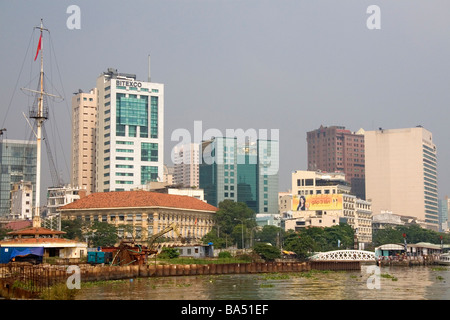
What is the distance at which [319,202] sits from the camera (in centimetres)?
19712

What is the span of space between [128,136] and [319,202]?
186 feet

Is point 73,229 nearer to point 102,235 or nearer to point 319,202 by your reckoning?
point 102,235

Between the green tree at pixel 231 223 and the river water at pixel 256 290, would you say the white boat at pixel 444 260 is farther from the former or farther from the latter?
the river water at pixel 256 290

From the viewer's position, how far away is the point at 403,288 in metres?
68.2

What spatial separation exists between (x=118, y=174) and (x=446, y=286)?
133193 millimetres

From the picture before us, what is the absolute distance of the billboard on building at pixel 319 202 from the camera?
195m

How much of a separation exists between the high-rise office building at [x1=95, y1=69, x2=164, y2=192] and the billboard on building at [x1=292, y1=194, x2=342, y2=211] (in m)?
41.1

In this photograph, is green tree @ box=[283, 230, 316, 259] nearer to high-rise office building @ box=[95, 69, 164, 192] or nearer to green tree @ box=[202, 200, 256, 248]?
green tree @ box=[202, 200, 256, 248]

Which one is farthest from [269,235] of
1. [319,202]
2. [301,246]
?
[319,202]

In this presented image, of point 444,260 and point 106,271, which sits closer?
point 106,271

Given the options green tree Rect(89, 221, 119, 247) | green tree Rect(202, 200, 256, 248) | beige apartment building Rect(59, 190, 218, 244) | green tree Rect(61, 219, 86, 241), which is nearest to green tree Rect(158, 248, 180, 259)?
green tree Rect(89, 221, 119, 247)

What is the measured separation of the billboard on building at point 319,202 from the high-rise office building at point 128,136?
41.1 metres
